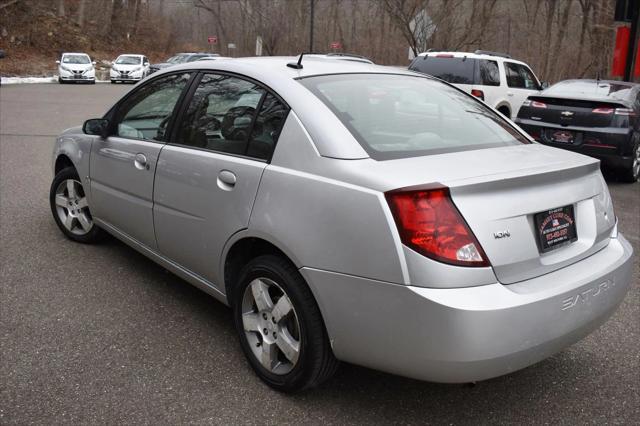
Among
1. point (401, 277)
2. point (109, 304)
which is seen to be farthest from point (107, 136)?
point (401, 277)

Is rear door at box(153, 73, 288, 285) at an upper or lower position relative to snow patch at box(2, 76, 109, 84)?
lower

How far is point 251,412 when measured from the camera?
278 centimetres

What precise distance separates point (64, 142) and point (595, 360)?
4242 millimetres

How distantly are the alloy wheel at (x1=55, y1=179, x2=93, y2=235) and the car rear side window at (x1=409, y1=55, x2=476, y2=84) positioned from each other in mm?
8231

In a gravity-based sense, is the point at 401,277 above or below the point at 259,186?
below

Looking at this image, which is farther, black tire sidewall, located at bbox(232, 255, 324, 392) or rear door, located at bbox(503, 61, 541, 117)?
rear door, located at bbox(503, 61, 541, 117)

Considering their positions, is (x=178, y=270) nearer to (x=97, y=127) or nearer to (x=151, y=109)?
(x=151, y=109)

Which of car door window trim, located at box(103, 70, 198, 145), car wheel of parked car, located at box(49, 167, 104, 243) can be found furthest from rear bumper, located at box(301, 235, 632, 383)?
car wheel of parked car, located at box(49, 167, 104, 243)

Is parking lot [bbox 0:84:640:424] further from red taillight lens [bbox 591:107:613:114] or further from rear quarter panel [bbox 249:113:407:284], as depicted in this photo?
red taillight lens [bbox 591:107:613:114]

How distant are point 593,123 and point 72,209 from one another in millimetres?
6752

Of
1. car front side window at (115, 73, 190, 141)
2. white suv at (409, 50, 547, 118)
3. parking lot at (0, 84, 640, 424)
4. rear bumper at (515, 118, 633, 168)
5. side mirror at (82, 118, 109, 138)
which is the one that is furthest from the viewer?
white suv at (409, 50, 547, 118)

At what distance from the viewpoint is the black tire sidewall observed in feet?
8.74

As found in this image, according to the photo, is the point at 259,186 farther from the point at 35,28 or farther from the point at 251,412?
the point at 35,28

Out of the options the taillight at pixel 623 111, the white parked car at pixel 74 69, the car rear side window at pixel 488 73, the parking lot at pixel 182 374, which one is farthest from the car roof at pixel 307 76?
the white parked car at pixel 74 69
